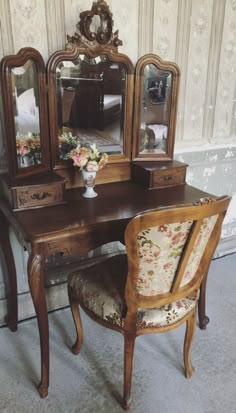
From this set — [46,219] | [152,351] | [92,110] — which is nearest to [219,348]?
[152,351]

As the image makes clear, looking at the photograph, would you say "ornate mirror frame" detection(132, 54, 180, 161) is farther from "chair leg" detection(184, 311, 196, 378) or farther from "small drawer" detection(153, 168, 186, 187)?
"chair leg" detection(184, 311, 196, 378)

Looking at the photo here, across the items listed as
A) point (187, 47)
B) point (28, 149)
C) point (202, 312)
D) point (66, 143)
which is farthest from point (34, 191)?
point (187, 47)

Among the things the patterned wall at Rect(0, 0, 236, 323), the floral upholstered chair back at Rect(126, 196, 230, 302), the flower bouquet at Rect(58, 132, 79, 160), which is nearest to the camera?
the floral upholstered chair back at Rect(126, 196, 230, 302)

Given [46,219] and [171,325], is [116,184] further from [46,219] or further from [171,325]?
[171,325]

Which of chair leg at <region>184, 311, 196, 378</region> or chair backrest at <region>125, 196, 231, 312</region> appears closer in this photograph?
chair backrest at <region>125, 196, 231, 312</region>

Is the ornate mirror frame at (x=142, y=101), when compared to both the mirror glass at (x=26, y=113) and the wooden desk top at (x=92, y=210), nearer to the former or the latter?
the wooden desk top at (x=92, y=210)

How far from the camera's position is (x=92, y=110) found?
1845 mm

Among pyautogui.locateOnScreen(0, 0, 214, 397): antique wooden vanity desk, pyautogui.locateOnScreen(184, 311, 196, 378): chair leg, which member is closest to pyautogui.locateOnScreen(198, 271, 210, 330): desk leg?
pyautogui.locateOnScreen(0, 0, 214, 397): antique wooden vanity desk

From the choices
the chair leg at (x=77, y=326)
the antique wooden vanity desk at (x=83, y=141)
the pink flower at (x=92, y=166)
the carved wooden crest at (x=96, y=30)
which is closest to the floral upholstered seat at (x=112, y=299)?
the chair leg at (x=77, y=326)

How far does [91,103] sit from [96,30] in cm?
36

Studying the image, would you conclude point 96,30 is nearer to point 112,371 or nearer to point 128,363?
point 128,363

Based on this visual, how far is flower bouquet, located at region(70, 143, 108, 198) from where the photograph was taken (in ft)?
5.52

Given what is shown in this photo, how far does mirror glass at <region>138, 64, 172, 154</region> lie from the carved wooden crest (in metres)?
0.27

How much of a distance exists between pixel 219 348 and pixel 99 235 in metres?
1.00
